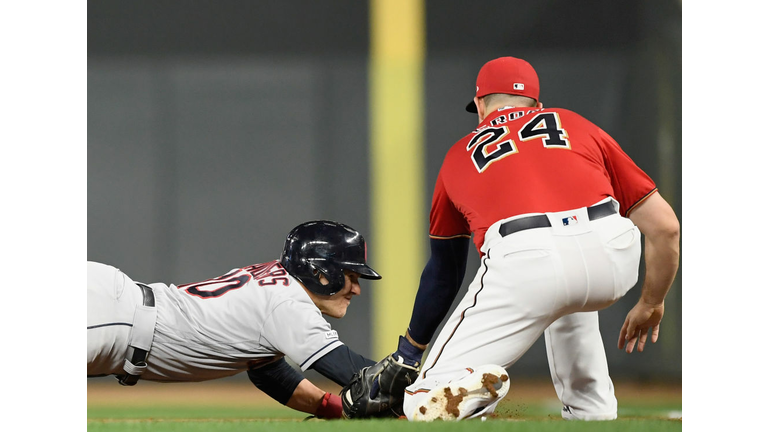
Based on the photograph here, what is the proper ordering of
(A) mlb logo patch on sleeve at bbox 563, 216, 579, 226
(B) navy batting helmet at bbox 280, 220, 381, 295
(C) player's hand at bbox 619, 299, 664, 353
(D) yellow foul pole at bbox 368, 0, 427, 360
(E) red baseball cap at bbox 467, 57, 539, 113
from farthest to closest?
(D) yellow foul pole at bbox 368, 0, 427, 360, (B) navy batting helmet at bbox 280, 220, 381, 295, (E) red baseball cap at bbox 467, 57, 539, 113, (C) player's hand at bbox 619, 299, 664, 353, (A) mlb logo patch on sleeve at bbox 563, 216, 579, 226

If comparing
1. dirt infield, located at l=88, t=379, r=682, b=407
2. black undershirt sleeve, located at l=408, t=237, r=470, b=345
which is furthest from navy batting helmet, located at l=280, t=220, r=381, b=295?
dirt infield, located at l=88, t=379, r=682, b=407

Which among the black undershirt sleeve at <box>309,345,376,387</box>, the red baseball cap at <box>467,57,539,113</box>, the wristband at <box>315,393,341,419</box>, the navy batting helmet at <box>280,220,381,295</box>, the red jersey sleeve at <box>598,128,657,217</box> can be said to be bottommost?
the wristband at <box>315,393,341,419</box>

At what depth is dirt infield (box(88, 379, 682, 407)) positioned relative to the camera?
5066mm

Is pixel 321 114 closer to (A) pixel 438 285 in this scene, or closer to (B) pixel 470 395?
(A) pixel 438 285

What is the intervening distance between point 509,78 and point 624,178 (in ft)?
1.72

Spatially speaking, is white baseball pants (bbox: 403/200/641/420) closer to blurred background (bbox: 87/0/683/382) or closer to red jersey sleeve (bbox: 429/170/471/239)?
red jersey sleeve (bbox: 429/170/471/239)

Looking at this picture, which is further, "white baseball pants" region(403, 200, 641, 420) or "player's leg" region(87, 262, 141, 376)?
"player's leg" region(87, 262, 141, 376)

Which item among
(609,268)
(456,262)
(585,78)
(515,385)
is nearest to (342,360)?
(456,262)

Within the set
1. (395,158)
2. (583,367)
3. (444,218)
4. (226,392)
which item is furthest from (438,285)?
(395,158)

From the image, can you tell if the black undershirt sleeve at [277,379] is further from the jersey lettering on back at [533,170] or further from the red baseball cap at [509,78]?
the red baseball cap at [509,78]

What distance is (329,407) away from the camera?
2828mm

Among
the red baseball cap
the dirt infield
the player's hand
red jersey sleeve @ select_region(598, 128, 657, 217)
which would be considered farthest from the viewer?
the dirt infield

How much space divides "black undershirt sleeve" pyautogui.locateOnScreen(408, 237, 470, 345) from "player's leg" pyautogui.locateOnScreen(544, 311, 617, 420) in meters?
0.37

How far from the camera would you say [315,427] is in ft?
5.50
